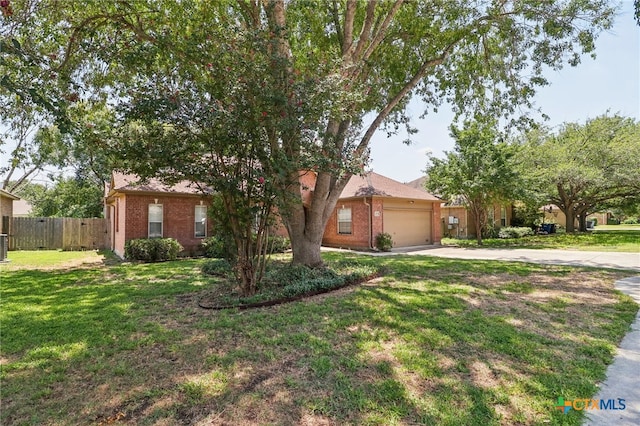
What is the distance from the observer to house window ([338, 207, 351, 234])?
18.2 m

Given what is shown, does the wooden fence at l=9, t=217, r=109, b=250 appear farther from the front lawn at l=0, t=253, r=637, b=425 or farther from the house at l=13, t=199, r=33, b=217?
the house at l=13, t=199, r=33, b=217

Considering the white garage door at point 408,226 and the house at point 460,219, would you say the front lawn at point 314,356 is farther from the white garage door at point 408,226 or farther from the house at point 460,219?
the house at point 460,219

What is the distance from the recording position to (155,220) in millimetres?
14352

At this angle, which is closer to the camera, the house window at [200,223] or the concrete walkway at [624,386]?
the concrete walkway at [624,386]

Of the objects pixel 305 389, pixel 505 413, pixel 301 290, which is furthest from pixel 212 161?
pixel 505 413

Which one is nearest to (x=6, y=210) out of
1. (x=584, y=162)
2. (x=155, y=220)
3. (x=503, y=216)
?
(x=155, y=220)

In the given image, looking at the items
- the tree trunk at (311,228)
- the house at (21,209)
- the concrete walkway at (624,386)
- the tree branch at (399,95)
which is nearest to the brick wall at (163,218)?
the tree trunk at (311,228)

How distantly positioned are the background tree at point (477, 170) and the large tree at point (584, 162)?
229 centimetres

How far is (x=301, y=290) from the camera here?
6.76 metres

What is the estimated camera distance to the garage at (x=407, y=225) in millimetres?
17703

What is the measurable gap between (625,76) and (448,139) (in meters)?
9.44

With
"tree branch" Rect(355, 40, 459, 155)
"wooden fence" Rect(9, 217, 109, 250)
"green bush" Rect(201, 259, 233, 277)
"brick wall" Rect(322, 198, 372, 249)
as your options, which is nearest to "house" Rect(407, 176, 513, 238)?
"brick wall" Rect(322, 198, 372, 249)

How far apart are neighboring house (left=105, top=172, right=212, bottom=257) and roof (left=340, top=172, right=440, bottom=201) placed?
7.23 meters

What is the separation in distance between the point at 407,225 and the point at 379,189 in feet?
9.24
